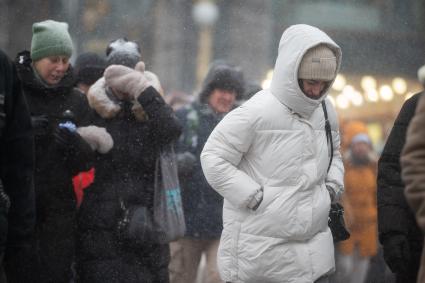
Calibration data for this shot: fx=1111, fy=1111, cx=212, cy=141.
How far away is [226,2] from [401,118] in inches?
702

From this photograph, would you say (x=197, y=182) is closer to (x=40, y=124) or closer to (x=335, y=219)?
(x=40, y=124)

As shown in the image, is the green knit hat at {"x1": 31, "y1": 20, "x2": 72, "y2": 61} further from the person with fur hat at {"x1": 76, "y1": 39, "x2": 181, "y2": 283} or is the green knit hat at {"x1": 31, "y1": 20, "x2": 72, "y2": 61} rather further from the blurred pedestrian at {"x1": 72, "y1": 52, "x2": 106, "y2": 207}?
the blurred pedestrian at {"x1": 72, "y1": 52, "x2": 106, "y2": 207}

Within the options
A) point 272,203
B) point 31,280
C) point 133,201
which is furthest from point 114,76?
point 272,203

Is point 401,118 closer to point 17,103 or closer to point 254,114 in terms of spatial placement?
point 254,114

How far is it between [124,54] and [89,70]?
2.11ft

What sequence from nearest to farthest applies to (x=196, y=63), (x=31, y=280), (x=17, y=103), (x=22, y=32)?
(x=17, y=103) → (x=31, y=280) → (x=22, y=32) → (x=196, y=63)

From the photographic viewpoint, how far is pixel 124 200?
6.91 metres

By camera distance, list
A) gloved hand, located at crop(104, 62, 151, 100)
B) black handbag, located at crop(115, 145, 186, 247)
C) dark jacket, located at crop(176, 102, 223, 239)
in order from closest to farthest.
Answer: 1. black handbag, located at crop(115, 145, 186, 247)
2. gloved hand, located at crop(104, 62, 151, 100)
3. dark jacket, located at crop(176, 102, 223, 239)

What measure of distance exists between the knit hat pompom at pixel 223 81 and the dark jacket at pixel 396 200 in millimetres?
2472

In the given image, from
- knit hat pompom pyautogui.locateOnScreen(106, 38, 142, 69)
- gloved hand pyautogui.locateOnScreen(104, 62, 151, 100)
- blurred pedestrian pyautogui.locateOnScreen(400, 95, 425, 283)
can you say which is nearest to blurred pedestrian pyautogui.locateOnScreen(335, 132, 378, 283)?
knit hat pompom pyautogui.locateOnScreen(106, 38, 142, 69)

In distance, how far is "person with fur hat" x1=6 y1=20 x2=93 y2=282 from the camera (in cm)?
657

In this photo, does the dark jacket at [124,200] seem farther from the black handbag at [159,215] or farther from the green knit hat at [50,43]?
the green knit hat at [50,43]

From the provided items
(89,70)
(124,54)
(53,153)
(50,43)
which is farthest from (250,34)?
(53,153)

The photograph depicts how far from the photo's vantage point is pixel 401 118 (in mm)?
5824
